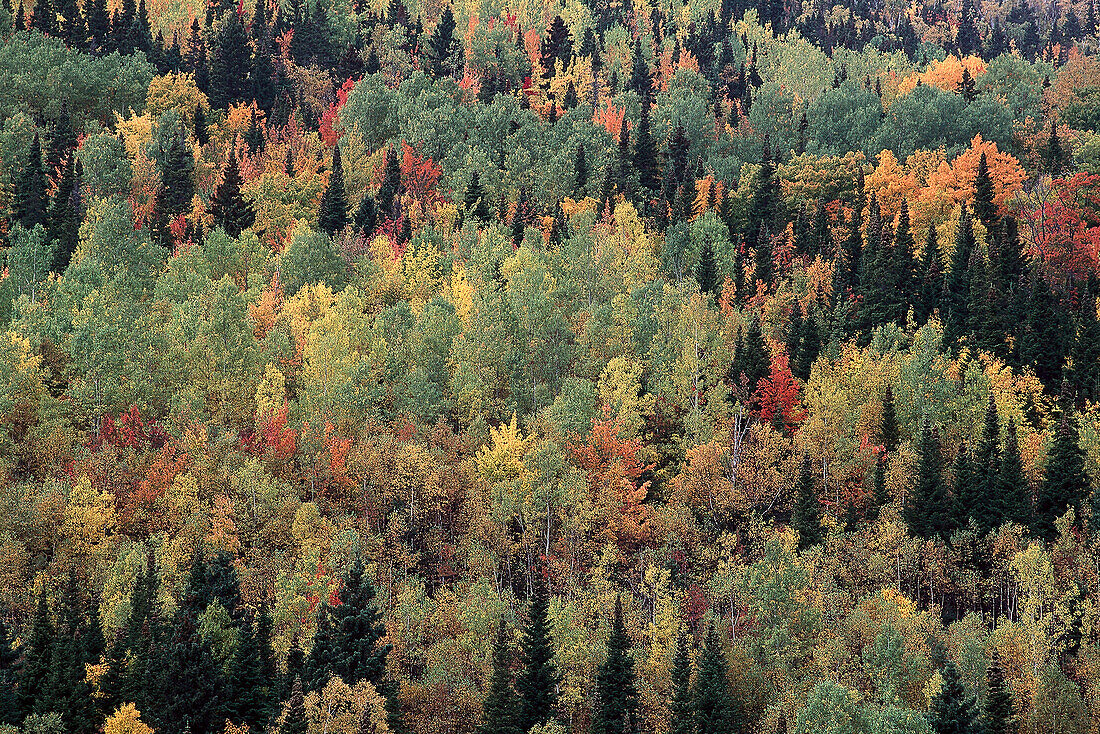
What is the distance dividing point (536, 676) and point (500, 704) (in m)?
3.42

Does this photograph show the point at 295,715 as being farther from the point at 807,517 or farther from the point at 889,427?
the point at 889,427

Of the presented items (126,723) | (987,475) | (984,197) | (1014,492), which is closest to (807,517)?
(987,475)

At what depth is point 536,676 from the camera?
247ft

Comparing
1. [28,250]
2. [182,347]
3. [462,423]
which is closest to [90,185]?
[28,250]

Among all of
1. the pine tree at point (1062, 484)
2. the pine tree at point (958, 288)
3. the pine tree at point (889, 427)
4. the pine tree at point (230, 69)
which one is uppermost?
the pine tree at point (230, 69)

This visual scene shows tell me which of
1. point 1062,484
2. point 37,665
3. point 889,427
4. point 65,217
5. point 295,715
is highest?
point 65,217

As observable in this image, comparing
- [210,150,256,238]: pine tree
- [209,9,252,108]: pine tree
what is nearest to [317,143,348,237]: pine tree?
[210,150,256,238]: pine tree

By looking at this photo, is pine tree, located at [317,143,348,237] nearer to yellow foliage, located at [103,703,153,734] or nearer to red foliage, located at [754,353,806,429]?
red foliage, located at [754,353,806,429]

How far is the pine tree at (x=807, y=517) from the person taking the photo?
91.4 meters

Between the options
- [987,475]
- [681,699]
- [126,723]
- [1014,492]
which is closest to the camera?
[126,723]

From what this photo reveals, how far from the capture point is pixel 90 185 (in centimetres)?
14200

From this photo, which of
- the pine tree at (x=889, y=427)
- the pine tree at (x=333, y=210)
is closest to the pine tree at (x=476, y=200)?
the pine tree at (x=333, y=210)

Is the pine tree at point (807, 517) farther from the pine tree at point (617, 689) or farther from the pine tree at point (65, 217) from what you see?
the pine tree at point (65, 217)

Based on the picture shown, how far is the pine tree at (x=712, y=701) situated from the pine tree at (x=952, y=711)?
1080cm
